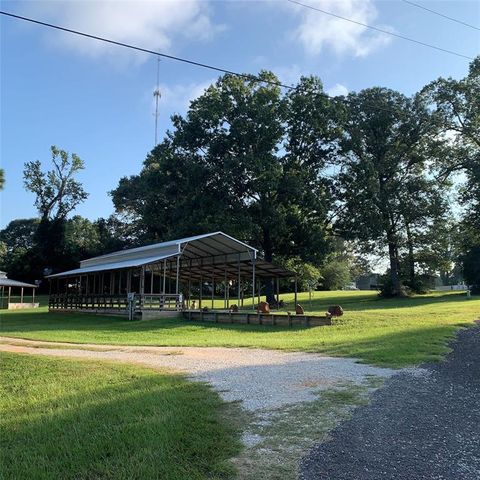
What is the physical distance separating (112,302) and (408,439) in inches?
1032

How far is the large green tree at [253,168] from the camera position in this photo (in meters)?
34.0

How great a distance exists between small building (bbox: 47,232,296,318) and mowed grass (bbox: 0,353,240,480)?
17582 mm

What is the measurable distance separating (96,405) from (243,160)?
27455 millimetres

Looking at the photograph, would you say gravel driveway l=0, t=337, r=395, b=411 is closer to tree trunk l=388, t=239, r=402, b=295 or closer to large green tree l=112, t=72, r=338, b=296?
large green tree l=112, t=72, r=338, b=296

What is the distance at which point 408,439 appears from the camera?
220 inches

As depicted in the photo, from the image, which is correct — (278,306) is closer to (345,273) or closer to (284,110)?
(284,110)

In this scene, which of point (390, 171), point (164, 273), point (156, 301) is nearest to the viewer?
point (156, 301)

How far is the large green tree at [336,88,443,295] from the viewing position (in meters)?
38.5

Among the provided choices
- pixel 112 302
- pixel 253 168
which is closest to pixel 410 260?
pixel 253 168

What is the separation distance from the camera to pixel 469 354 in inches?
465

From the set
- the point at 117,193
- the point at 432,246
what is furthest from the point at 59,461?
the point at 117,193

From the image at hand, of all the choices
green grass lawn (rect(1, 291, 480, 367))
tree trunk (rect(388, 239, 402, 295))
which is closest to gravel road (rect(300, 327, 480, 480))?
green grass lawn (rect(1, 291, 480, 367))

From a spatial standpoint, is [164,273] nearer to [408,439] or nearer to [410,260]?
[408,439]

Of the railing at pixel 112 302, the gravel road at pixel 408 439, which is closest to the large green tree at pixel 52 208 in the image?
the railing at pixel 112 302
